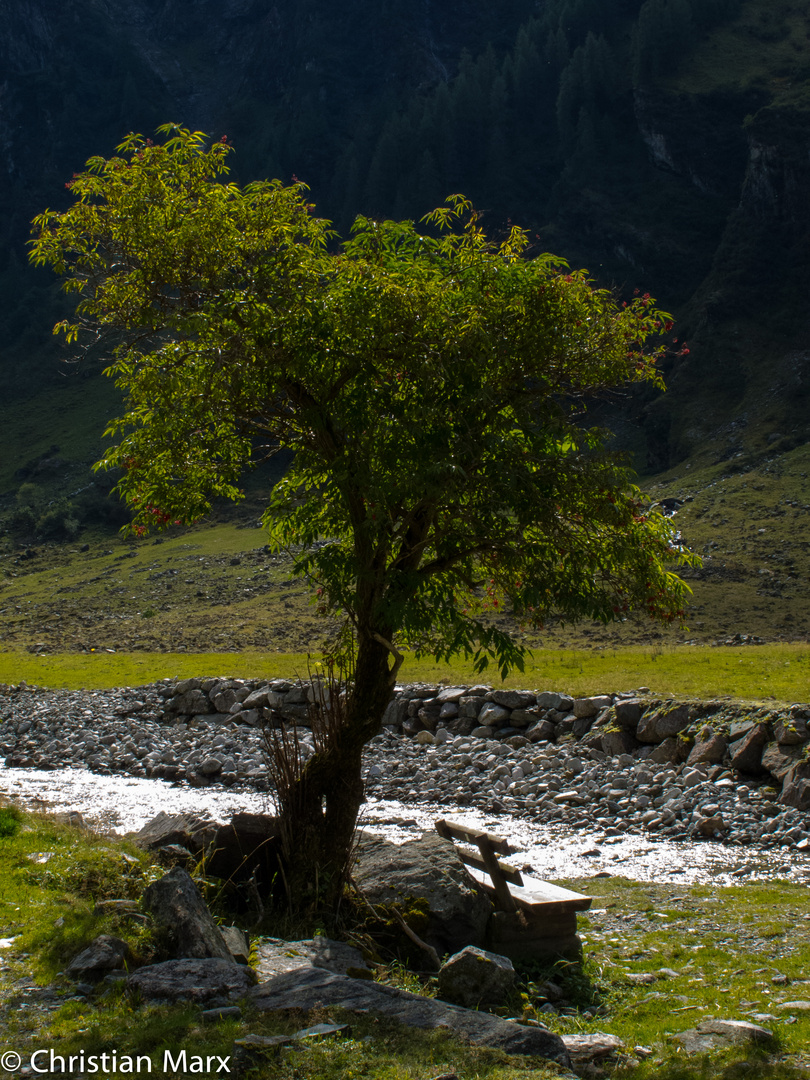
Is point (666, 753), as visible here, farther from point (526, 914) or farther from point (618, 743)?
point (526, 914)

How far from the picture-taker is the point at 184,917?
28.7 ft

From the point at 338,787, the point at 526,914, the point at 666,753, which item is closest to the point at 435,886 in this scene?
the point at 526,914

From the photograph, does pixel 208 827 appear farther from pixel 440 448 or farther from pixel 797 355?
pixel 797 355

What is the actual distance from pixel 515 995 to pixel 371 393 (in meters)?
7.21

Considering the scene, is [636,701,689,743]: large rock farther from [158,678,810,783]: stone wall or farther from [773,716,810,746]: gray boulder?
[773,716,810,746]: gray boulder

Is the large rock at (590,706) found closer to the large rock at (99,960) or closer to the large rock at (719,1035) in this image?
the large rock at (719,1035)

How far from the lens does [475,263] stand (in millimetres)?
10875

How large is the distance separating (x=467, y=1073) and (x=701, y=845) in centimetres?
1135

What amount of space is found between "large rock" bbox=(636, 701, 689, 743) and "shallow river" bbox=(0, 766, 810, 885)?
15.5 ft

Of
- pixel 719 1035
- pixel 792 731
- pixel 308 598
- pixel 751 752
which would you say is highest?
pixel 792 731

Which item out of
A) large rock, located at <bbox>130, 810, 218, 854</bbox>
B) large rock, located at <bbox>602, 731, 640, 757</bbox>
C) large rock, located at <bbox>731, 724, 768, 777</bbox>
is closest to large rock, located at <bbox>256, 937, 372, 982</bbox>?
large rock, located at <bbox>130, 810, 218, 854</bbox>

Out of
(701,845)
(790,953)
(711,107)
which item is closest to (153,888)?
(790,953)

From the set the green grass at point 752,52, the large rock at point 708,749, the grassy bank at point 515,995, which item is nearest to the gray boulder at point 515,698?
the large rock at point 708,749

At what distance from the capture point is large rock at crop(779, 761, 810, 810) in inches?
666
